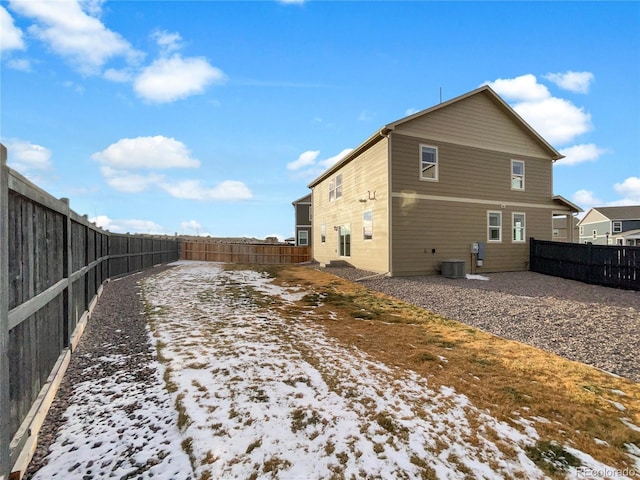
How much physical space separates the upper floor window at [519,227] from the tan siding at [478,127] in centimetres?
315

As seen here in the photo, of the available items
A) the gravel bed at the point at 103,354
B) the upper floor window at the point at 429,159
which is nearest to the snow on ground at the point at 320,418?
the gravel bed at the point at 103,354

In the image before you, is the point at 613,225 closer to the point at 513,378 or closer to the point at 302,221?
the point at 302,221

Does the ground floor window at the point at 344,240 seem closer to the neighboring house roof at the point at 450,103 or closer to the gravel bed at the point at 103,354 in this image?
the neighboring house roof at the point at 450,103

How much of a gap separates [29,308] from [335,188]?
1642 centimetres

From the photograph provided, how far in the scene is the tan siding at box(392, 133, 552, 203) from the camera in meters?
12.2

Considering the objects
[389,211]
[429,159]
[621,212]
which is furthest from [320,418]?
[621,212]

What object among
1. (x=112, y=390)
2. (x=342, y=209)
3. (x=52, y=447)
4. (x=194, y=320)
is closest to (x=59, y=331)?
(x=112, y=390)

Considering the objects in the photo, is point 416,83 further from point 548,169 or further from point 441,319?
point 441,319

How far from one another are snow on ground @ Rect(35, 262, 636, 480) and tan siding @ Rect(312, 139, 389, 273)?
8.84 metres

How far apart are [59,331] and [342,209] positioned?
563 inches

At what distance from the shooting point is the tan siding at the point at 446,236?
12188mm

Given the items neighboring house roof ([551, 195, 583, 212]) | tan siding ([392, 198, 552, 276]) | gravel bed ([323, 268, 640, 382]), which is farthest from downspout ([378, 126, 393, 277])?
neighboring house roof ([551, 195, 583, 212])

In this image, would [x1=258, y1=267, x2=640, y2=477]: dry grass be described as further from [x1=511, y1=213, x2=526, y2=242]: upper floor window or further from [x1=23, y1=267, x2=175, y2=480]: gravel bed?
[x1=511, y1=213, x2=526, y2=242]: upper floor window

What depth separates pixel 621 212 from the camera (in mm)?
37688
